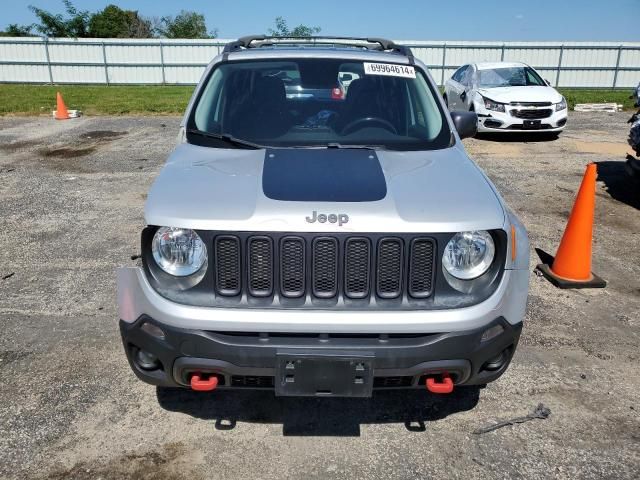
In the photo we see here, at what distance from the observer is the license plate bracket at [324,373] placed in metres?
2.38

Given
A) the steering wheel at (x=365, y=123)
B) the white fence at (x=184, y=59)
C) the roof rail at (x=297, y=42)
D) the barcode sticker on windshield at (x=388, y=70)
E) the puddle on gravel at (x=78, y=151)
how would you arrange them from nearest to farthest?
the steering wheel at (x=365, y=123) < the barcode sticker on windshield at (x=388, y=70) < the roof rail at (x=297, y=42) < the puddle on gravel at (x=78, y=151) < the white fence at (x=184, y=59)

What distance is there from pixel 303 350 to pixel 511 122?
1088 cm

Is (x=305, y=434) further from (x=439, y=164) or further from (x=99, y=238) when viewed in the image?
(x=99, y=238)

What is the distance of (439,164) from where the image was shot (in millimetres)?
3109

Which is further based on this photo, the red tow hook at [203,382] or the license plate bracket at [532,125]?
the license plate bracket at [532,125]

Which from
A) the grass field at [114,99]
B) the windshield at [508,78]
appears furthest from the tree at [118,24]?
the windshield at [508,78]

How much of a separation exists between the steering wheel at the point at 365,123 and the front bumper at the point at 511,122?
892 cm

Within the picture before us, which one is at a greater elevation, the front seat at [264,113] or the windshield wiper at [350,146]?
the front seat at [264,113]

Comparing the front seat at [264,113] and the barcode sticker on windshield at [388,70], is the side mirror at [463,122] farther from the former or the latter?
the front seat at [264,113]

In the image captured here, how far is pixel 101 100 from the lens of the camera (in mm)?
20109

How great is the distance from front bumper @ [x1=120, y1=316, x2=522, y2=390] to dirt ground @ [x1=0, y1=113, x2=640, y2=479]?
0.54 meters

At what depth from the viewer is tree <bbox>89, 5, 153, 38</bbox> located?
49.9 meters

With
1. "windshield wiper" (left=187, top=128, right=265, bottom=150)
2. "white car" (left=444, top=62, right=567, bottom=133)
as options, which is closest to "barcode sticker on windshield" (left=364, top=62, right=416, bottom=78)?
"windshield wiper" (left=187, top=128, right=265, bottom=150)

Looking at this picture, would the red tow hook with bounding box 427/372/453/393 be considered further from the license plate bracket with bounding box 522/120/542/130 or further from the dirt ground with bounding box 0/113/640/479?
the license plate bracket with bounding box 522/120/542/130
